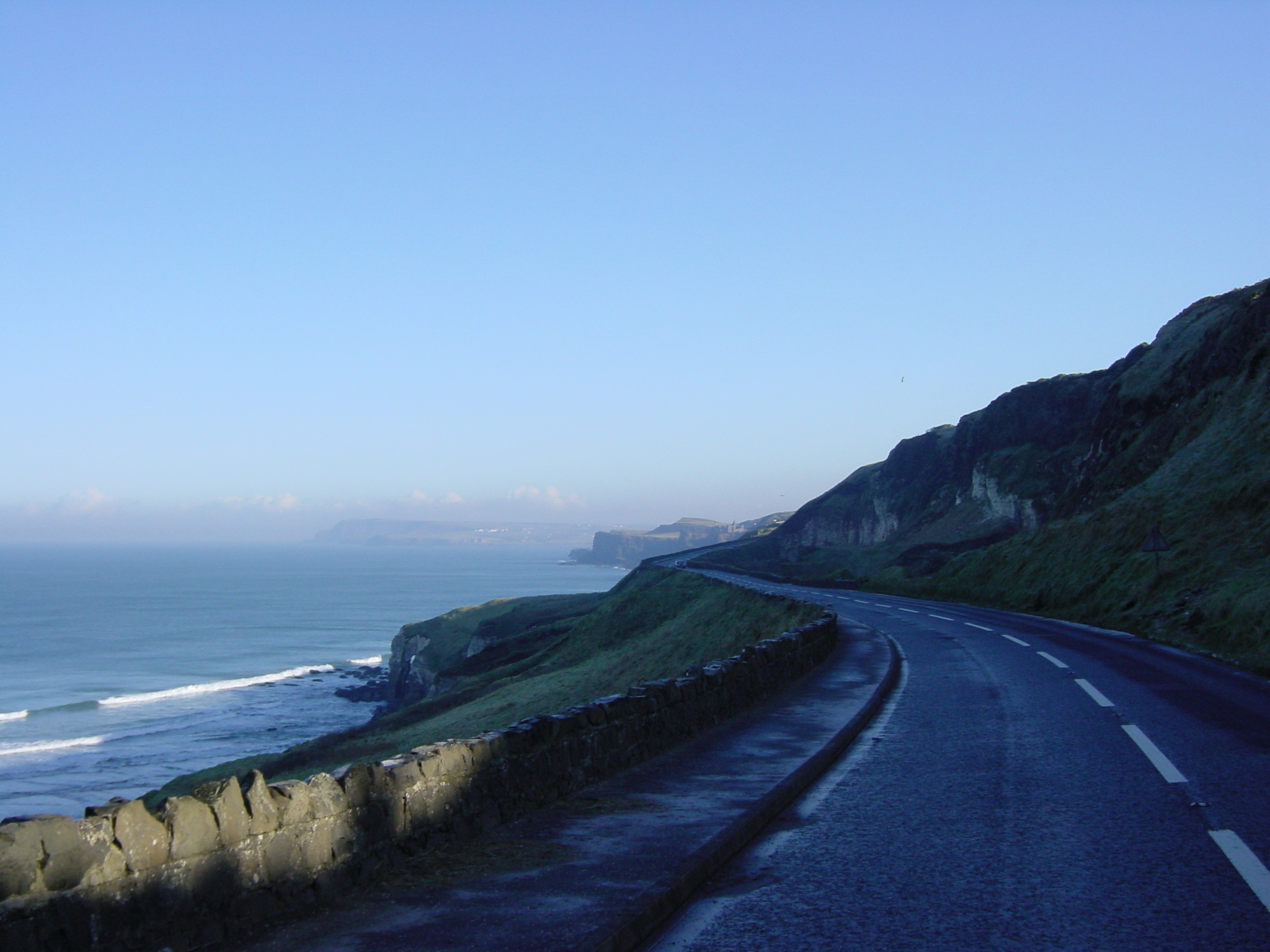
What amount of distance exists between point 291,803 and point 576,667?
38849mm

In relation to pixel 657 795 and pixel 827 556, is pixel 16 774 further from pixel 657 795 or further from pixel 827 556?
pixel 827 556

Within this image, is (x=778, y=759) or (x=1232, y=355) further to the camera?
(x=1232, y=355)

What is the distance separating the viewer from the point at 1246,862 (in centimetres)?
653

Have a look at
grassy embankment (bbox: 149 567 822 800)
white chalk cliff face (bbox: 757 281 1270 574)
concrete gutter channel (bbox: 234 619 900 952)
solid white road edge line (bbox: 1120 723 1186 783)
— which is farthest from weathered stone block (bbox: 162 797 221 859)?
white chalk cliff face (bbox: 757 281 1270 574)

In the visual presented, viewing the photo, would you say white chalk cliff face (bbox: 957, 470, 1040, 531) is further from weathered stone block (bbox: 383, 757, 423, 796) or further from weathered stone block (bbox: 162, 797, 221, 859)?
weathered stone block (bbox: 162, 797, 221, 859)

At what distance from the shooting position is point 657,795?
8.67 m

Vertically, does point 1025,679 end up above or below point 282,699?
above

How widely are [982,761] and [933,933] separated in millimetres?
5319

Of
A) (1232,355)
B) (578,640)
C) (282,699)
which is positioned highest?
(1232,355)

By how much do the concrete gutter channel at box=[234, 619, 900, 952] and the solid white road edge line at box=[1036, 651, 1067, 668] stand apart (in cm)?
1048

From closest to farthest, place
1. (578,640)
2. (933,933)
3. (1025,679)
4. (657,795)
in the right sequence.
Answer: (933,933)
(657,795)
(1025,679)
(578,640)

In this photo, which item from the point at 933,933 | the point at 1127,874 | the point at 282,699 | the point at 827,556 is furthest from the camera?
the point at 827,556

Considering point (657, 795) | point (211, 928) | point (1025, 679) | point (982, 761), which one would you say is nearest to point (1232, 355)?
point (1025, 679)

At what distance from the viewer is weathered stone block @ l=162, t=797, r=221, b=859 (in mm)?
4953
